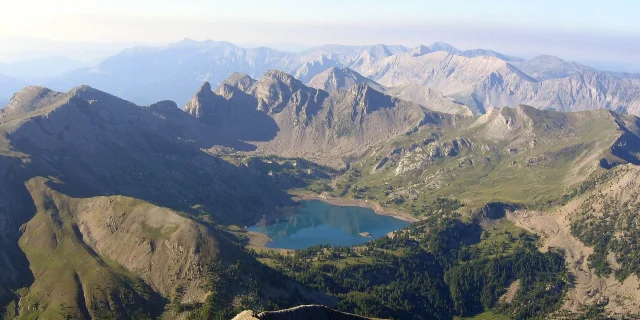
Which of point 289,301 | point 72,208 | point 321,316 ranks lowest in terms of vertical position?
point 289,301

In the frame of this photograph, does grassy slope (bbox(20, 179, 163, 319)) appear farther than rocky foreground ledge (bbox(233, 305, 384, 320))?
Yes

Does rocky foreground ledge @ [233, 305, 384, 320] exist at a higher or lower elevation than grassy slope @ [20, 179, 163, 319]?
higher

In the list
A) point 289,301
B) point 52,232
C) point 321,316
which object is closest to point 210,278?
point 289,301

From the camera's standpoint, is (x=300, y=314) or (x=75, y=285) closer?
(x=300, y=314)

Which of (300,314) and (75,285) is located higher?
(300,314)

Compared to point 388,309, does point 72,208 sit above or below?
above

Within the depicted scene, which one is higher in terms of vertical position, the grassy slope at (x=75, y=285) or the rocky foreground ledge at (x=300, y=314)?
the rocky foreground ledge at (x=300, y=314)

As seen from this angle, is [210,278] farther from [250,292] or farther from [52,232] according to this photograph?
[52,232]

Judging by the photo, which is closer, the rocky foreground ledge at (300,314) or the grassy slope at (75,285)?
the rocky foreground ledge at (300,314)
